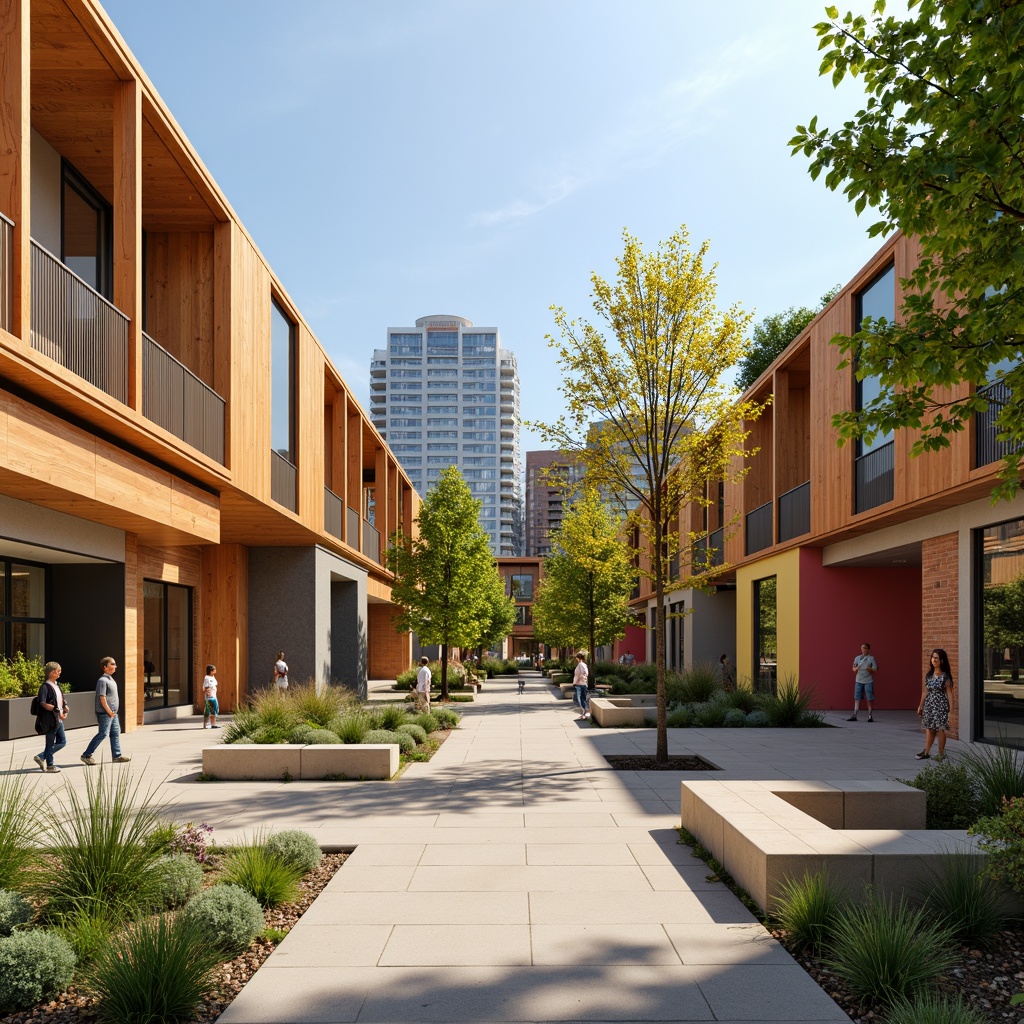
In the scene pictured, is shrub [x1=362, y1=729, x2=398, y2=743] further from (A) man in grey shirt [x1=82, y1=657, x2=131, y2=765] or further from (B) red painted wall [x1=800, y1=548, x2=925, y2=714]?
(B) red painted wall [x1=800, y1=548, x2=925, y2=714]

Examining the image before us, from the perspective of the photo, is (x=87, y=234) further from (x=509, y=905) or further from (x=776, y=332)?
(x=776, y=332)

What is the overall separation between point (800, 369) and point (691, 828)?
19.5 m

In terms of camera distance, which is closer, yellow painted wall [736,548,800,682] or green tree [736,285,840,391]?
yellow painted wall [736,548,800,682]

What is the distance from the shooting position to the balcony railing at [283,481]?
1920cm

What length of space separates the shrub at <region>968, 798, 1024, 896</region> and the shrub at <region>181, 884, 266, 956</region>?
176 inches

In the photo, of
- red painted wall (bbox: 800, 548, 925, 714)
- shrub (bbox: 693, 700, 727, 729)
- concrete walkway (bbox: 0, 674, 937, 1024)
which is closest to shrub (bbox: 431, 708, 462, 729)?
shrub (bbox: 693, 700, 727, 729)

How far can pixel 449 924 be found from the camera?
18.4 feet

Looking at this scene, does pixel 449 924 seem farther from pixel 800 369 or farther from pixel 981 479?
pixel 800 369

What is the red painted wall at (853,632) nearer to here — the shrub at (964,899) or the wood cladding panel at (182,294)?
the wood cladding panel at (182,294)

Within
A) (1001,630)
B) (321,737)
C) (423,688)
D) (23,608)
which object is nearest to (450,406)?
(423,688)

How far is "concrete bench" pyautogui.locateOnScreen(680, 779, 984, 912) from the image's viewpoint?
18.5 ft

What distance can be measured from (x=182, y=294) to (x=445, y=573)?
14540 mm

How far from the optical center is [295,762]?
11.6 meters

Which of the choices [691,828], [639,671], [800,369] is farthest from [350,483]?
[691,828]
